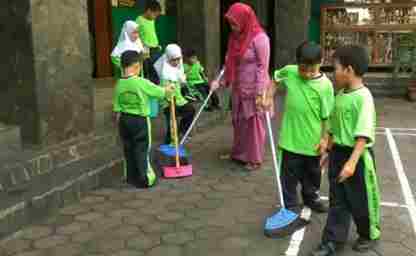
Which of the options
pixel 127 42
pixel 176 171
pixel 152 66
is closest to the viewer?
pixel 176 171

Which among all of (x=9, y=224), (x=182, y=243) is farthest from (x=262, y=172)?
(x=9, y=224)

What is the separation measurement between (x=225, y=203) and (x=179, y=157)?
3.38 ft

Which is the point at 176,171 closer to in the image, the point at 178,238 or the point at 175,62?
the point at 175,62

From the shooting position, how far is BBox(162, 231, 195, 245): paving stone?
3928 mm

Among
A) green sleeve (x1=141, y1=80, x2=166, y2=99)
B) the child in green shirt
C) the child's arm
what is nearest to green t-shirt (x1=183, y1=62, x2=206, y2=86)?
the child in green shirt

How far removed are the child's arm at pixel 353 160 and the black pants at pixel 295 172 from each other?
682 millimetres

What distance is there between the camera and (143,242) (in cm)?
392

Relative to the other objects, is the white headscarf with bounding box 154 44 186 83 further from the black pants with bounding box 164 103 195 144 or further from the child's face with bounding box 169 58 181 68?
the black pants with bounding box 164 103 195 144

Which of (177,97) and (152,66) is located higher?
(152,66)

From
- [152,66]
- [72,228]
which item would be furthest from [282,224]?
[152,66]

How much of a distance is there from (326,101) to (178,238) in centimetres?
155

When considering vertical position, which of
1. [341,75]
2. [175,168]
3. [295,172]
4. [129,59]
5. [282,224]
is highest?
[129,59]

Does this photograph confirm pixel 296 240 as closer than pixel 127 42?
Yes

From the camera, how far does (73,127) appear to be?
16.8ft
